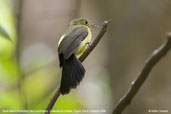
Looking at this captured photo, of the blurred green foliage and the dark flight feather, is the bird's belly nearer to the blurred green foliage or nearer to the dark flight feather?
the dark flight feather

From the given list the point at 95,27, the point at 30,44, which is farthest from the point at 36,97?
the point at 95,27

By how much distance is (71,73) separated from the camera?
1.23 metres

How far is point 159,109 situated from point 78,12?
663mm

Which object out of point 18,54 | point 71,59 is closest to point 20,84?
point 18,54

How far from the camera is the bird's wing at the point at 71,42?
1296mm

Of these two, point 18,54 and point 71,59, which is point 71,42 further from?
point 18,54

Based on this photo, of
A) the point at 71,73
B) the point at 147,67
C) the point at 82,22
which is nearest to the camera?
the point at 147,67

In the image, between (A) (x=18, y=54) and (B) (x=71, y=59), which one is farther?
(B) (x=71, y=59)

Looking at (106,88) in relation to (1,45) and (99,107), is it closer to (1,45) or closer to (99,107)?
(99,107)

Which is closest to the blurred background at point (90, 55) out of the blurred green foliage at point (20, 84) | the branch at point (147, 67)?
the blurred green foliage at point (20, 84)

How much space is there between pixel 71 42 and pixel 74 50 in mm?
33

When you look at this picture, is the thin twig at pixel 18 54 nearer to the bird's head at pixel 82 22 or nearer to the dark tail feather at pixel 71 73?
the dark tail feather at pixel 71 73

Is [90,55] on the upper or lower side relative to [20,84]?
lower

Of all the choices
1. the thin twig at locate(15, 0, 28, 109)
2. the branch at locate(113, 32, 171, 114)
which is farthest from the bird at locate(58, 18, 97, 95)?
the branch at locate(113, 32, 171, 114)
